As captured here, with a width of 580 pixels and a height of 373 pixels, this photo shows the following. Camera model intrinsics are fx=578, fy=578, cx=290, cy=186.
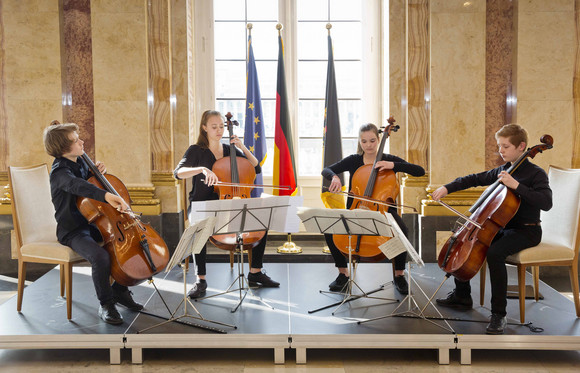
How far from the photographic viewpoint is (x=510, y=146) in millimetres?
3127

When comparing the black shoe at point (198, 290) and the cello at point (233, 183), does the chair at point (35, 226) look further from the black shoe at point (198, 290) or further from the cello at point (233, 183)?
the cello at point (233, 183)

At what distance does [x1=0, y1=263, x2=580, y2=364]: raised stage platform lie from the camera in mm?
2828

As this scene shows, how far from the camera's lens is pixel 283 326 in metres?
2.96

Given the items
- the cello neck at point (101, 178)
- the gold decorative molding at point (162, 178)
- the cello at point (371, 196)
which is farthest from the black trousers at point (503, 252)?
the gold decorative molding at point (162, 178)

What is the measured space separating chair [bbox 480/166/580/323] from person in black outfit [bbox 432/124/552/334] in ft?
0.23

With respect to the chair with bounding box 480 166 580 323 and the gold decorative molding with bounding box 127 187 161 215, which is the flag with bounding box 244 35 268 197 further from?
the chair with bounding box 480 166 580 323

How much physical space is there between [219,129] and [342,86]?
Answer: 6.79ft

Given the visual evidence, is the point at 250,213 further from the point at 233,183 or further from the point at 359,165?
the point at 359,165

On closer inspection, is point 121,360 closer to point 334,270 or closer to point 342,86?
point 334,270

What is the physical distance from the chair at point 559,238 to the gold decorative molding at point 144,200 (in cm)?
271

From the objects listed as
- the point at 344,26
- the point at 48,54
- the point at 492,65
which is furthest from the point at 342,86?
the point at 48,54

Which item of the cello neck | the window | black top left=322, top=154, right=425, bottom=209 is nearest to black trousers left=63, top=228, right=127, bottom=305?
the cello neck

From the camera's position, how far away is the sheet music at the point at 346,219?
2.90 m

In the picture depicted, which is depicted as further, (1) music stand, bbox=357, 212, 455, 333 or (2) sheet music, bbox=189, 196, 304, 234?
(2) sheet music, bbox=189, 196, 304, 234
